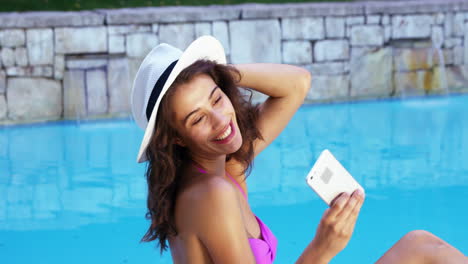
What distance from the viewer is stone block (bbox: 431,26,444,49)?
29.4 feet

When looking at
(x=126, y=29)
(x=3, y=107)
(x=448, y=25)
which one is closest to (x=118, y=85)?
(x=126, y=29)

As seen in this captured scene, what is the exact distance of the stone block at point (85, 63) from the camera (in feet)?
25.3

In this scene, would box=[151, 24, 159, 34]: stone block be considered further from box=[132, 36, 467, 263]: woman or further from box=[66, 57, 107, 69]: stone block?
box=[132, 36, 467, 263]: woman

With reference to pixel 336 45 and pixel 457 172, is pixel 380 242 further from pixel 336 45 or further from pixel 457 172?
pixel 336 45

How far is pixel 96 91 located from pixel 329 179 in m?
6.15

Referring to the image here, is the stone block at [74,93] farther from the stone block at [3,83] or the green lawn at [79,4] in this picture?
the green lawn at [79,4]

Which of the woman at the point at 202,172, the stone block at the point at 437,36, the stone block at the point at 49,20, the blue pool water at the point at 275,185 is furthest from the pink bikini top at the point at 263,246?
the stone block at the point at 437,36

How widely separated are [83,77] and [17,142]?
125 centimetres

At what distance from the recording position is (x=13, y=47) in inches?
296

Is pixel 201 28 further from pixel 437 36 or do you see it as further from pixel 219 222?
pixel 219 222

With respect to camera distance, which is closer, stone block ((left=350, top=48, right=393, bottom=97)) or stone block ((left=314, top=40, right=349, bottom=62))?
stone block ((left=314, top=40, right=349, bottom=62))

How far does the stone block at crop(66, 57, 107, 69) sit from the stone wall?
0.03ft

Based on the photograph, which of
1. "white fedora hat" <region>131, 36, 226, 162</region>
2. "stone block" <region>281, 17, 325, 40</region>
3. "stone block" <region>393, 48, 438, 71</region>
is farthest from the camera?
"stone block" <region>393, 48, 438, 71</region>

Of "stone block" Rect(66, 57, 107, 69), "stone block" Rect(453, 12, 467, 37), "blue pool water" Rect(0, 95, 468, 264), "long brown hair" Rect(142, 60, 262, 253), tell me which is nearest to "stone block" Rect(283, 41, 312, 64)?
"blue pool water" Rect(0, 95, 468, 264)
